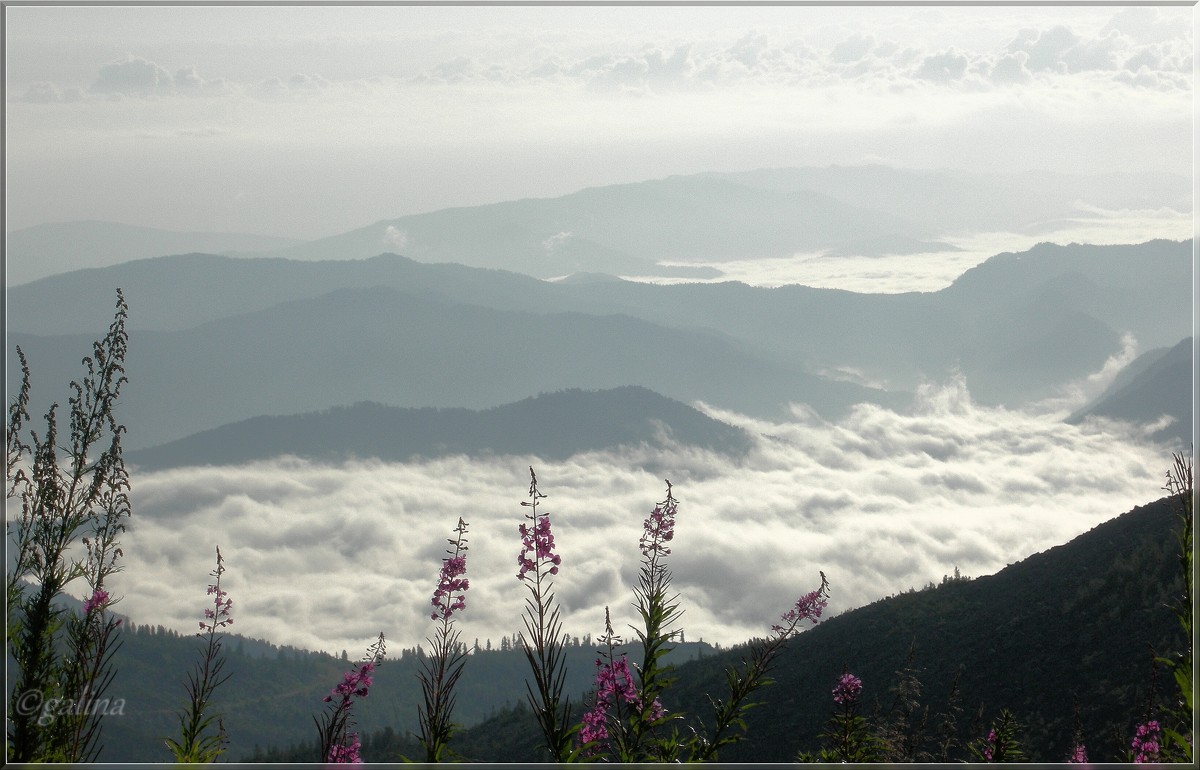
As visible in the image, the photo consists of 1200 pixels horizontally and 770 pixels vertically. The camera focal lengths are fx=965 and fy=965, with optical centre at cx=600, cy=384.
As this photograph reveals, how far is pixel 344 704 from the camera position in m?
7.43

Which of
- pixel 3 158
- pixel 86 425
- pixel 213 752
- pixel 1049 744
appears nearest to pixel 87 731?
pixel 213 752

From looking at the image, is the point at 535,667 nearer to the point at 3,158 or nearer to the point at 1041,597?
the point at 3,158

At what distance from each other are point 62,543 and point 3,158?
398 cm

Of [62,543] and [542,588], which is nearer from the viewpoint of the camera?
[542,588]

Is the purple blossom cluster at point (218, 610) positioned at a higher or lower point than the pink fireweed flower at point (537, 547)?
lower

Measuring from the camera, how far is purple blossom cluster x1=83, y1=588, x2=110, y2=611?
1009cm

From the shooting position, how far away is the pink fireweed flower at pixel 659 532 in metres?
7.38

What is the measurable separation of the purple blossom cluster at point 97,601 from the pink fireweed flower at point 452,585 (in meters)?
5.07

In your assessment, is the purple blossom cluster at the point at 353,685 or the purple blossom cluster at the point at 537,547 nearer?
the purple blossom cluster at the point at 537,547

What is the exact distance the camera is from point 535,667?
21.2ft

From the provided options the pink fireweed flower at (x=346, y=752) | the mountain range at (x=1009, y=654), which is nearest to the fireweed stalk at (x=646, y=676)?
the pink fireweed flower at (x=346, y=752)

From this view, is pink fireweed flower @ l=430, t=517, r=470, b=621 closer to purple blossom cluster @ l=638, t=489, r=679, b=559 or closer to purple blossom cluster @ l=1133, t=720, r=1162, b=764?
purple blossom cluster @ l=638, t=489, r=679, b=559

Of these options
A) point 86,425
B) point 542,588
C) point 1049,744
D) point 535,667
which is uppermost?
point 86,425

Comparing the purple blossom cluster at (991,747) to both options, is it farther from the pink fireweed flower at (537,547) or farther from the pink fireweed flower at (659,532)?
the pink fireweed flower at (537,547)
